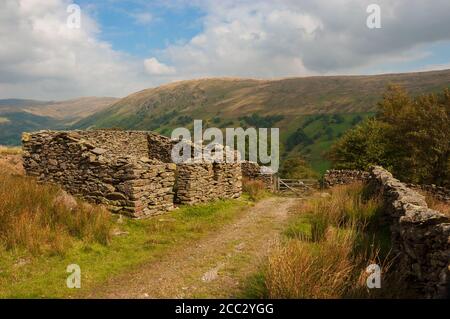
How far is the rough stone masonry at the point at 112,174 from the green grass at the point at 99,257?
808 mm

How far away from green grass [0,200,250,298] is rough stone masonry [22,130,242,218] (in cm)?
81

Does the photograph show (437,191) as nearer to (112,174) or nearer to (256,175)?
(256,175)

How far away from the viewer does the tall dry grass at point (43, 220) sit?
25.7 feet

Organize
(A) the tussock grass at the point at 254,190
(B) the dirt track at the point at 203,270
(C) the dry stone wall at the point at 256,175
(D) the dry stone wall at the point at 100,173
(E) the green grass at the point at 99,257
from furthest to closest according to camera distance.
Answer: (C) the dry stone wall at the point at 256,175 → (A) the tussock grass at the point at 254,190 → (D) the dry stone wall at the point at 100,173 → (E) the green grass at the point at 99,257 → (B) the dirt track at the point at 203,270

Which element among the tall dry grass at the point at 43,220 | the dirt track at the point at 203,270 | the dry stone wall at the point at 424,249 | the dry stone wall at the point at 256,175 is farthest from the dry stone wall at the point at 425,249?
the dry stone wall at the point at 256,175

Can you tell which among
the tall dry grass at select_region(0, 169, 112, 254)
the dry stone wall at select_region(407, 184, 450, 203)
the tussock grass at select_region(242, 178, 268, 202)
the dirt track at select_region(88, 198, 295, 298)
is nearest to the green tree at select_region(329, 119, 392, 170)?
the dry stone wall at select_region(407, 184, 450, 203)

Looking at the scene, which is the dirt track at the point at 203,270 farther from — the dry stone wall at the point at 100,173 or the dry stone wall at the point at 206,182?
the dry stone wall at the point at 206,182

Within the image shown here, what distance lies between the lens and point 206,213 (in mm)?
13023

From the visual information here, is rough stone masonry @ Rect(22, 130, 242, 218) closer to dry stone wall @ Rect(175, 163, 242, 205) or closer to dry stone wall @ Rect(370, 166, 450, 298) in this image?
dry stone wall @ Rect(175, 163, 242, 205)

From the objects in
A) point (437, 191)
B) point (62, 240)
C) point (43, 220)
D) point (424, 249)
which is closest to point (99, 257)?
point (62, 240)

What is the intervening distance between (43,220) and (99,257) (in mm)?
1848

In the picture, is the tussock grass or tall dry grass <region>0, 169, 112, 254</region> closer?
tall dry grass <region>0, 169, 112, 254</region>

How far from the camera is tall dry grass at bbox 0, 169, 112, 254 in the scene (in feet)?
25.7

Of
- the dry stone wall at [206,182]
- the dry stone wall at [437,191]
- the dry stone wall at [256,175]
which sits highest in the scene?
the dry stone wall at [206,182]
